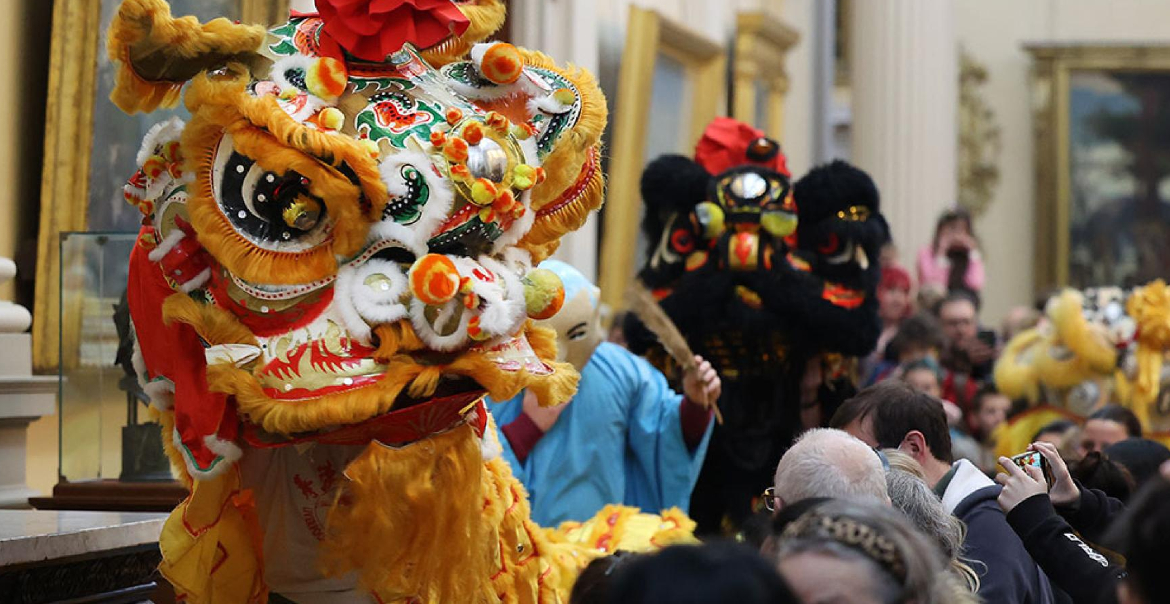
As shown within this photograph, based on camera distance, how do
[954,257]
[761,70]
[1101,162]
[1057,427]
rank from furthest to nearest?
[1101,162] → [761,70] → [954,257] → [1057,427]

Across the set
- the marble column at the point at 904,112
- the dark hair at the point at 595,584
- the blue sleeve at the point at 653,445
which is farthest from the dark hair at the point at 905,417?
the marble column at the point at 904,112

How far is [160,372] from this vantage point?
3467mm

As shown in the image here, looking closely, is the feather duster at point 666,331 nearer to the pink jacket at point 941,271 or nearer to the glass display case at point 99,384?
the glass display case at point 99,384

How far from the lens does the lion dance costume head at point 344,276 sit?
3184 mm

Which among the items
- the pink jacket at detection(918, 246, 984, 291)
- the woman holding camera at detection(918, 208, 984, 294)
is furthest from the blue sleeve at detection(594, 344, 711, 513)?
the woman holding camera at detection(918, 208, 984, 294)

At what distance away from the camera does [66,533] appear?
12.0ft

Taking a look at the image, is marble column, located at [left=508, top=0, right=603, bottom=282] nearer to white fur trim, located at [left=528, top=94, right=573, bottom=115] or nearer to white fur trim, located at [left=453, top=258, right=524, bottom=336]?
white fur trim, located at [left=528, top=94, right=573, bottom=115]

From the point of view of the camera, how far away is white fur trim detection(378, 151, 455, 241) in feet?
10.6

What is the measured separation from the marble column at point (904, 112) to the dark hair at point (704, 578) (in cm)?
1279

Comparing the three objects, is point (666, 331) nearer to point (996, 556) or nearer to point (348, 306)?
point (996, 556)

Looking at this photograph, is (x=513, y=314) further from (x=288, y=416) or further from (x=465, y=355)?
(x=288, y=416)

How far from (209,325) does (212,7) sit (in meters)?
2.52

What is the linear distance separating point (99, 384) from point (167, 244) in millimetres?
1798

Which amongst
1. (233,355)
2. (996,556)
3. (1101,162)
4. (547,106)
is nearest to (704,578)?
(233,355)
